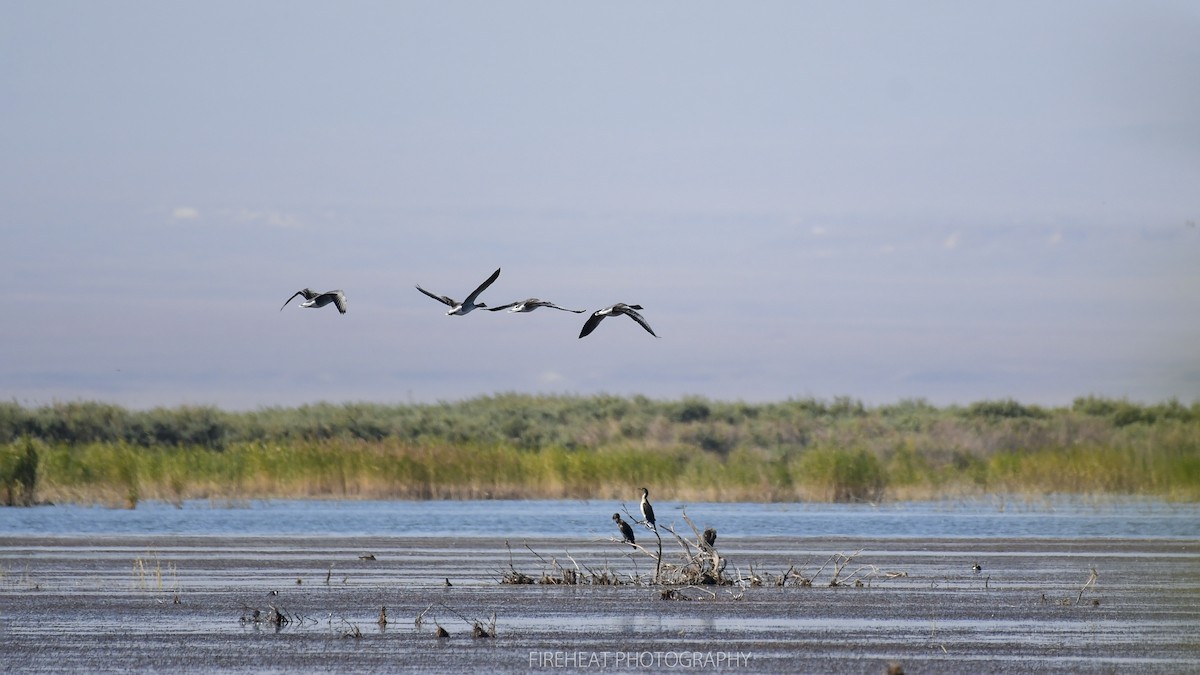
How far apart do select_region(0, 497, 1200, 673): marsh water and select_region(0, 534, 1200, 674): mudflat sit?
51mm

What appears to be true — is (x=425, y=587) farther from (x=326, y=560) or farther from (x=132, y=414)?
(x=132, y=414)

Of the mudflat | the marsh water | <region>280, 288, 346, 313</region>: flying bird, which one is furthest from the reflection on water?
<region>280, 288, 346, 313</region>: flying bird

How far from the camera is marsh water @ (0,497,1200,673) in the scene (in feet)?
44.2

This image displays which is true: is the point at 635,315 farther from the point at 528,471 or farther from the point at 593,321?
the point at 528,471

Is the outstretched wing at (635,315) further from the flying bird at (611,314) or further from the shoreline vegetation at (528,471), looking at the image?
the shoreline vegetation at (528,471)

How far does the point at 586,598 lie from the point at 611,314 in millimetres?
6620

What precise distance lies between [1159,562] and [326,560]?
40.9 feet

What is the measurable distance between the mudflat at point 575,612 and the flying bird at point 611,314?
2886 mm

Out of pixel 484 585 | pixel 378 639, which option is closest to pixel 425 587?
pixel 484 585

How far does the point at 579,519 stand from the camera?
3509cm

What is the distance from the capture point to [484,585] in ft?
65.6

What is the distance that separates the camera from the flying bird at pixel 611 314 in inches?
489

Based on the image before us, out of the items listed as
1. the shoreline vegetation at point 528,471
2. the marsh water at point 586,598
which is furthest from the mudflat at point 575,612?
the shoreline vegetation at point 528,471

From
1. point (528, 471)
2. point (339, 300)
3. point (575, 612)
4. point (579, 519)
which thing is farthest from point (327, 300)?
point (528, 471)
